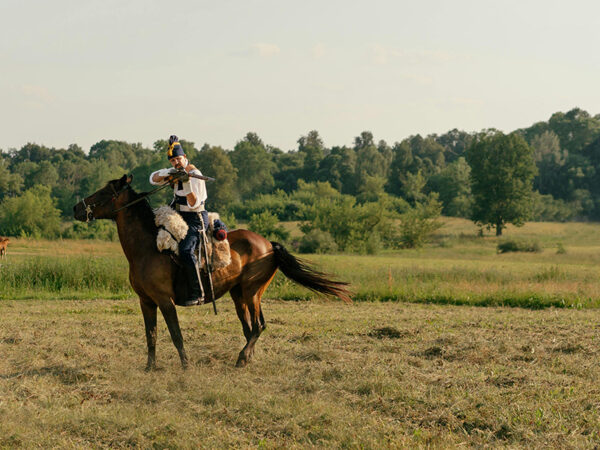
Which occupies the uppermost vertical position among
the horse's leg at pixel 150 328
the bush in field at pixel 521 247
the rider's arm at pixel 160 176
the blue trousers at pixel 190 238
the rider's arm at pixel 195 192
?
the rider's arm at pixel 160 176

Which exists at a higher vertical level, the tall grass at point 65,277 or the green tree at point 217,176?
the green tree at point 217,176

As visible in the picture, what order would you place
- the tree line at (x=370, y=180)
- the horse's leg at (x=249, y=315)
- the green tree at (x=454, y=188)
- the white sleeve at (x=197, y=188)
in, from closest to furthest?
1. the white sleeve at (x=197, y=188)
2. the horse's leg at (x=249, y=315)
3. the tree line at (x=370, y=180)
4. the green tree at (x=454, y=188)

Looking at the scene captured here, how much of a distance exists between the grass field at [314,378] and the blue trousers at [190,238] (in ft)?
4.61

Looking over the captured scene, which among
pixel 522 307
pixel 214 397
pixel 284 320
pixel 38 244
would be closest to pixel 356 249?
pixel 38 244

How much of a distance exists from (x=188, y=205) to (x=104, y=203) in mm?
1079

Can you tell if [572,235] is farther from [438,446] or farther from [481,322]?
[438,446]

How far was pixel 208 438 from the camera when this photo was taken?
5.15m

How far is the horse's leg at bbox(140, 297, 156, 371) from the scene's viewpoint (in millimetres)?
7721

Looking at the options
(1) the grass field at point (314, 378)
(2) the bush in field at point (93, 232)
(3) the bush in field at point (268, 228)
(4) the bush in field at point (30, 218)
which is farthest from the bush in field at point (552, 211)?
(1) the grass field at point (314, 378)

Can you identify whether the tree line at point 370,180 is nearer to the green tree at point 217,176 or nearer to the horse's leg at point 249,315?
the green tree at point 217,176

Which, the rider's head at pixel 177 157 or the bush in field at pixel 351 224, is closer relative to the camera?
the rider's head at pixel 177 157

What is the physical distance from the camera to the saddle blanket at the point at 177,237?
743 centimetres

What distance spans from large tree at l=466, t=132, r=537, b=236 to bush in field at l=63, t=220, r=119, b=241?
96.4ft

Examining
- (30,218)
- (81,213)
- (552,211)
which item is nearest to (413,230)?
(30,218)
